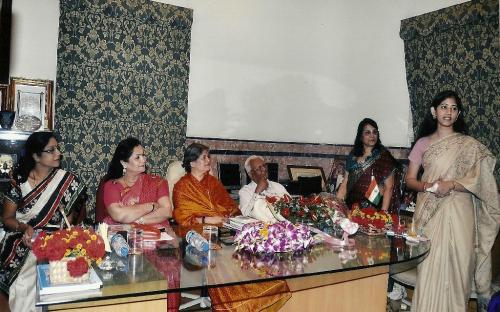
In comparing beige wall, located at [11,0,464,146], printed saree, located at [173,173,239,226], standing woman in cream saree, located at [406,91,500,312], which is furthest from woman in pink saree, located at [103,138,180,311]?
standing woman in cream saree, located at [406,91,500,312]

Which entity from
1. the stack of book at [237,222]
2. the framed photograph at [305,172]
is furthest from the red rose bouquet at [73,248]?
the framed photograph at [305,172]

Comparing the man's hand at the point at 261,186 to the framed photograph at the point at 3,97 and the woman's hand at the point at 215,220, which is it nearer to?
the woman's hand at the point at 215,220

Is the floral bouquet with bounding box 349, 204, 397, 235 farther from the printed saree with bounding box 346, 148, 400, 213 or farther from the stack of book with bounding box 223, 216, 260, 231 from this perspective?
the printed saree with bounding box 346, 148, 400, 213

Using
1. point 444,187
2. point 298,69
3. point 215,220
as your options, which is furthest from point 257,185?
point 298,69

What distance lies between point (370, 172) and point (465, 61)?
1.83 m

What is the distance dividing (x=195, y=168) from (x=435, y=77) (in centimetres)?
320

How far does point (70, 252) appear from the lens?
1755 mm

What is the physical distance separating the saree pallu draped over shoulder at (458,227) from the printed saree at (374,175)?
0.88 meters

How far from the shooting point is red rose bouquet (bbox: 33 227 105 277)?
1660 mm

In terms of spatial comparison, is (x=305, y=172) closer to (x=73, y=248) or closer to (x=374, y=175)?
(x=374, y=175)

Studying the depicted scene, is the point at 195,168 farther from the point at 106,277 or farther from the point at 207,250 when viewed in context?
the point at 106,277

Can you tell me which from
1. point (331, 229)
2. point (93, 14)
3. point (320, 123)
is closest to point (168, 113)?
point (93, 14)

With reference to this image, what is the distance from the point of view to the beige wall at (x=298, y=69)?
16.5 ft

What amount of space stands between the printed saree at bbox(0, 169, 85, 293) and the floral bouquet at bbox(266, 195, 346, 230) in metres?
1.54
